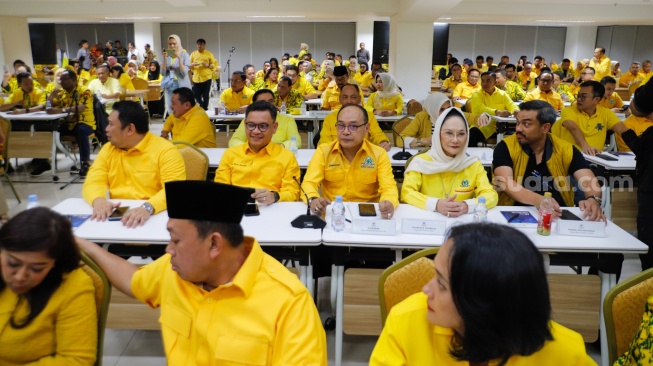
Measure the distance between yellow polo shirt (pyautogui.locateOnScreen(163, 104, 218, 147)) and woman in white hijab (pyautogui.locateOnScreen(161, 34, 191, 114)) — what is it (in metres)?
5.08

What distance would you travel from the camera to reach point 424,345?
4.31 ft

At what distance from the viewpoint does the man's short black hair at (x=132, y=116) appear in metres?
3.12

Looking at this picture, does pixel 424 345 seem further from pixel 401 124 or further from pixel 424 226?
pixel 401 124

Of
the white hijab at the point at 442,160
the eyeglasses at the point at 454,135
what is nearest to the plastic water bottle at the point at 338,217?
the white hijab at the point at 442,160

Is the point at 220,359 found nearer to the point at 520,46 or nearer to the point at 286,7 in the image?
the point at 286,7

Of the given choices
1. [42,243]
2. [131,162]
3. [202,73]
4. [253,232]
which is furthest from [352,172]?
[202,73]

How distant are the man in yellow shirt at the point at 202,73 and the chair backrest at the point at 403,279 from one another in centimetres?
946

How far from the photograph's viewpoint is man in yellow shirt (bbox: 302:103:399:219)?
3262mm

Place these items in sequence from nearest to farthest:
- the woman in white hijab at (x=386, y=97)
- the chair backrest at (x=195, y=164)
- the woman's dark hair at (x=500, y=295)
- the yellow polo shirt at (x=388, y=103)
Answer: the woman's dark hair at (x=500, y=295) < the chair backrest at (x=195, y=164) < the woman in white hijab at (x=386, y=97) < the yellow polo shirt at (x=388, y=103)

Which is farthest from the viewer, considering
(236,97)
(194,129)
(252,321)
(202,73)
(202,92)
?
(202,92)

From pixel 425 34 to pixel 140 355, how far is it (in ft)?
29.5

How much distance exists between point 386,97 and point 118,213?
16.7 feet

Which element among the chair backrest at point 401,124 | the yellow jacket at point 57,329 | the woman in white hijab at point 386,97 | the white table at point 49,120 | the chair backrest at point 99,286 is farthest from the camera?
the woman in white hijab at point 386,97

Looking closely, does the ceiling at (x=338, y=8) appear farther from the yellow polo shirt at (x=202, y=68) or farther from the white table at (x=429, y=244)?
the white table at (x=429, y=244)
